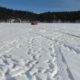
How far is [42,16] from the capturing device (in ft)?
368

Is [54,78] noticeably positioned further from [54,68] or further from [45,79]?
[54,68]

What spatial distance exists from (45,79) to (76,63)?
1612mm

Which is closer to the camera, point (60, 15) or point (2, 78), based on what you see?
point (2, 78)

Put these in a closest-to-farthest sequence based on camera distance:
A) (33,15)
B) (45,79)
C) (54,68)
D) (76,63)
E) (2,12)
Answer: (45,79)
(54,68)
(76,63)
(2,12)
(33,15)

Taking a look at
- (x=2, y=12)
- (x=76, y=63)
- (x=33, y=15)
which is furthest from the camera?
(x=33, y=15)

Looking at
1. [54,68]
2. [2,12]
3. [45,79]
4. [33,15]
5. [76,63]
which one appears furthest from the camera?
[33,15]

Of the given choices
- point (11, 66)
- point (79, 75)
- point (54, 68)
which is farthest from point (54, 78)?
point (11, 66)

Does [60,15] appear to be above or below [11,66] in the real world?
below

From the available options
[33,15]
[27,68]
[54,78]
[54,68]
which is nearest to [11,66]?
[27,68]

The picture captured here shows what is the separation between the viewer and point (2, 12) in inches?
4016

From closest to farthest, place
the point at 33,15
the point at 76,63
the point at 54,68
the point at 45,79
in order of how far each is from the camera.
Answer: the point at 45,79 → the point at 54,68 → the point at 76,63 → the point at 33,15

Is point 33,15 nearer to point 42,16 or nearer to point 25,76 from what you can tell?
point 42,16

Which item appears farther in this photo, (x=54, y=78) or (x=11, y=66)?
(x=11, y=66)

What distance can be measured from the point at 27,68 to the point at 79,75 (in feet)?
3.71
